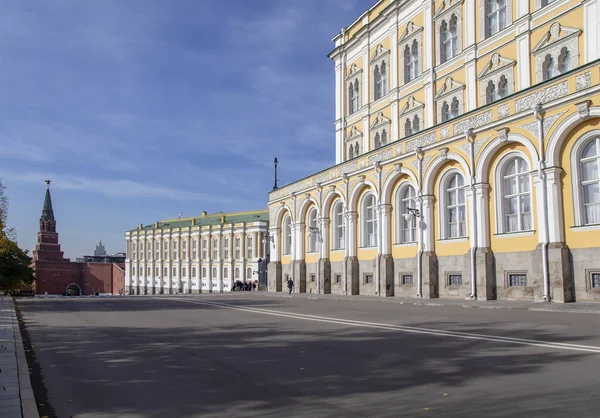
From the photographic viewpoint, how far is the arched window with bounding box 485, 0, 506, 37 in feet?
98.8

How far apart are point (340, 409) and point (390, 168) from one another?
1012 inches

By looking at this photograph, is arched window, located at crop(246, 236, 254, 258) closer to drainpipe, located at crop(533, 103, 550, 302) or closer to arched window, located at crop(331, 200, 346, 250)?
arched window, located at crop(331, 200, 346, 250)

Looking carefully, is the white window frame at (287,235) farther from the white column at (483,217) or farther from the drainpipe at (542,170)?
the drainpipe at (542,170)

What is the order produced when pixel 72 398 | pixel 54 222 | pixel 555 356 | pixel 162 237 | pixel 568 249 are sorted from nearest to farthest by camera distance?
pixel 72 398 < pixel 555 356 < pixel 568 249 < pixel 162 237 < pixel 54 222

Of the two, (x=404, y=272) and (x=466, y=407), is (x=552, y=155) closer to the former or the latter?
(x=404, y=272)

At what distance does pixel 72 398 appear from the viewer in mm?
7340

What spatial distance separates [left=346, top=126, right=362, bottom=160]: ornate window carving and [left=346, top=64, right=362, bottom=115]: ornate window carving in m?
1.66

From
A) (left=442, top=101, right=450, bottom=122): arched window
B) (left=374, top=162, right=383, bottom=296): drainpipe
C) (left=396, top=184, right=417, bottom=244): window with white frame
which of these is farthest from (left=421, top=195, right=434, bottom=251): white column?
(left=442, top=101, right=450, bottom=122): arched window

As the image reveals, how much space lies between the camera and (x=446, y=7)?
109 ft

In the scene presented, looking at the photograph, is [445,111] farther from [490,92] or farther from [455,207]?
[455,207]

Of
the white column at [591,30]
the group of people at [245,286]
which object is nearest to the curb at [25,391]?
the white column at [591,30]

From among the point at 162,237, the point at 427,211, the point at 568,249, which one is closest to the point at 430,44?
the point at 427,211

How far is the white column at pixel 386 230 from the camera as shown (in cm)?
3147

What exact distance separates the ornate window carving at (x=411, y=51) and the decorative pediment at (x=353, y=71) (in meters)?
5.49
